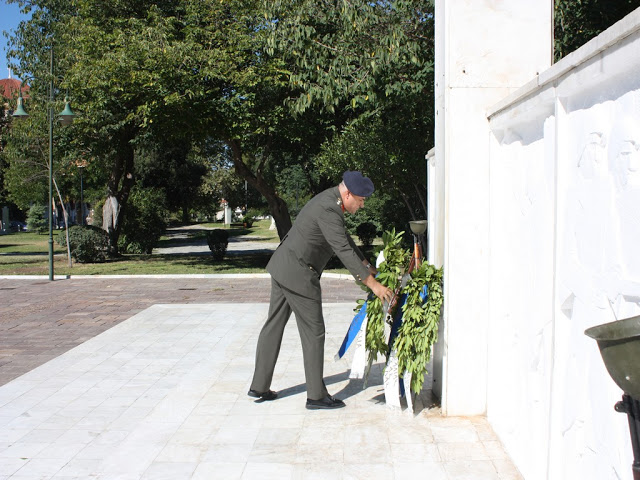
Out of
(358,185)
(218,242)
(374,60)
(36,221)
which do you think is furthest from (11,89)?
(358,185)

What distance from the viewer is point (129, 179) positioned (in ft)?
80.0

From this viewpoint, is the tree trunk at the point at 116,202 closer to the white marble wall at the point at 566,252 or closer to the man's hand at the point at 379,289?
the man's hand at the point at 379,289

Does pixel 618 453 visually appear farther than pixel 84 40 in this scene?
No

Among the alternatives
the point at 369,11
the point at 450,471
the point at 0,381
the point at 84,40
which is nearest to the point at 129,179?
the point at 84,40

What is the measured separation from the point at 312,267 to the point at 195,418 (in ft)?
4.97

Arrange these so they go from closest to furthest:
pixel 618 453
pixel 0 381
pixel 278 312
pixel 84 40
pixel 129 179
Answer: pixel 618 453 < pixel 278 312 < pixel 0 381 < pixel 84 40 < pixel 129 179

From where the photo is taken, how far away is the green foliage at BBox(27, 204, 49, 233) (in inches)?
2208

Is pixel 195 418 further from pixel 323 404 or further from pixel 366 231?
pixel 366 231

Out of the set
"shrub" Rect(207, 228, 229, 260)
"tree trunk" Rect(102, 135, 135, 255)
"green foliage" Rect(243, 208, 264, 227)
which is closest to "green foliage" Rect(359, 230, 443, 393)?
"shrub" Rect(207, 228, 229, 260)

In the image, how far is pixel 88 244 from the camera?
69.6ft

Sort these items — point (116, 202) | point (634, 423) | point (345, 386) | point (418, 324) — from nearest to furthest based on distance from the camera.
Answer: point (634, 423) → point (418, 324) → point (345, 386) → point (116, 202)

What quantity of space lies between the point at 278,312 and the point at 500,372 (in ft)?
6.13

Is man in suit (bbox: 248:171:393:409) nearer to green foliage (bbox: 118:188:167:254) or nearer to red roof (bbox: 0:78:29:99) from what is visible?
green foliage (bbox: 118:188:167:254)

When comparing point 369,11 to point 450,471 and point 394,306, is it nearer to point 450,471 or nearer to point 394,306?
point 394,306
